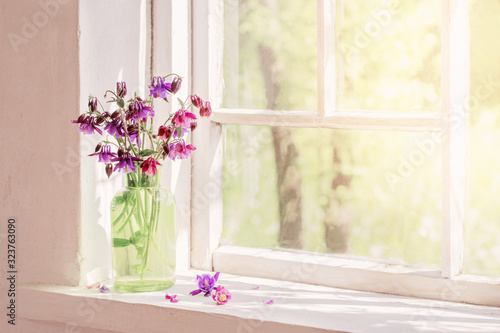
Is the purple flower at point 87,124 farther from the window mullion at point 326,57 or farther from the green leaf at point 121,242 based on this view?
the window mullion at point 326,57

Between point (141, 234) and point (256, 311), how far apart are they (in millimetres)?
337

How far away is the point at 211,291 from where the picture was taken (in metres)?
1.59

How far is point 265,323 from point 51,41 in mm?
827

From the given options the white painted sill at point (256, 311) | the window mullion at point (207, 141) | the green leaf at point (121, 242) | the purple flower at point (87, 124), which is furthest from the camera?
the window mullion at point (207, 141)

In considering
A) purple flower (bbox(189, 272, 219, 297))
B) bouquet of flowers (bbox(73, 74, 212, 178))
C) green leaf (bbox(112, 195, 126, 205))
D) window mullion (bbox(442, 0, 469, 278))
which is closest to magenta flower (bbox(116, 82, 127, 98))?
bouquet of flowers (bbox(73, 74, 212, 178))

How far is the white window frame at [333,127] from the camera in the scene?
1.44 metres

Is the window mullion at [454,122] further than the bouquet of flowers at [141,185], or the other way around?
the bouquet of flowers at [141,185]

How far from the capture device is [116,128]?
60.4 inches

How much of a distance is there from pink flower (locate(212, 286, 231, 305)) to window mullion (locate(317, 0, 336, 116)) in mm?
474

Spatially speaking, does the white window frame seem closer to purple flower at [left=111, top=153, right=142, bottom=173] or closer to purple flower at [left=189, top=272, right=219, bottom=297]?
purple flower at [left=189, top=272, right=219, bottom=297]

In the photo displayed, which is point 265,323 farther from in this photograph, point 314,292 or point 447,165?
point 447,165

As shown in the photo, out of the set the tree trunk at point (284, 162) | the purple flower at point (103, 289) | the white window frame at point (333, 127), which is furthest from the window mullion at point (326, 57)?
the purple flower at point (103, 289)

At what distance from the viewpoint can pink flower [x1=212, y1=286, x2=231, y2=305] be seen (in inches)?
59.9

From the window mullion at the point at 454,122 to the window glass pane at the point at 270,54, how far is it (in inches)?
13.2
